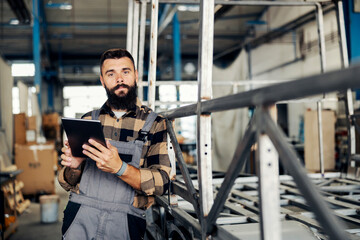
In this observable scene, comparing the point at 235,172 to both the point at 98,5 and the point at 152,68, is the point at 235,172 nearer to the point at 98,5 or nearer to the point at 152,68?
the point at 152,68

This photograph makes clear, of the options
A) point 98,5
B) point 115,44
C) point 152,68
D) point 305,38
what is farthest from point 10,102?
point 115,44

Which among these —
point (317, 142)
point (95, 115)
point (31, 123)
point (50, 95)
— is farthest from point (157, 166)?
point (50, 95)

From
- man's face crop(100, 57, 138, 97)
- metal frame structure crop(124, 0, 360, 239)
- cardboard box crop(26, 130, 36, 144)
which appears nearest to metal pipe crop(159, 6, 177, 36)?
cardboard box crop(26, 130, 36, 144)

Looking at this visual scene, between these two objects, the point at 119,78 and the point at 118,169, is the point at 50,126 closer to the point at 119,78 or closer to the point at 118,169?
the point at 119,78

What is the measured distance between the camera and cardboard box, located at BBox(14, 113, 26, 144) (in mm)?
7199

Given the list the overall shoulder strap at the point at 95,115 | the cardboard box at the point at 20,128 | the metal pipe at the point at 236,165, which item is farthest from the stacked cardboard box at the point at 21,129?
the metal pipe at the point at 236,165

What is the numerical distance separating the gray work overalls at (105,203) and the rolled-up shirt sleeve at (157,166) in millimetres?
91

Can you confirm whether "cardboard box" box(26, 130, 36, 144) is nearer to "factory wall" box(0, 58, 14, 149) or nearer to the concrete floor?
"factory wall" box(0, 58, 14, 149)

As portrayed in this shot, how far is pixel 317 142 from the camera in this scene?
5.74 m

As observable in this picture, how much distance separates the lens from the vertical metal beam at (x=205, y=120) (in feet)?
5.30

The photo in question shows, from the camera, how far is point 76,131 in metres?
1.61

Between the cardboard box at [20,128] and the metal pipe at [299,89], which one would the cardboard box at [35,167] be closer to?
the cardboard box at [20,128]

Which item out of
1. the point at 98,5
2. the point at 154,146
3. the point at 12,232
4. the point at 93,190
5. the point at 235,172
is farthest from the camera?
the point at 98,5

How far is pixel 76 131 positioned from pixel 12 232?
12.6 ft
